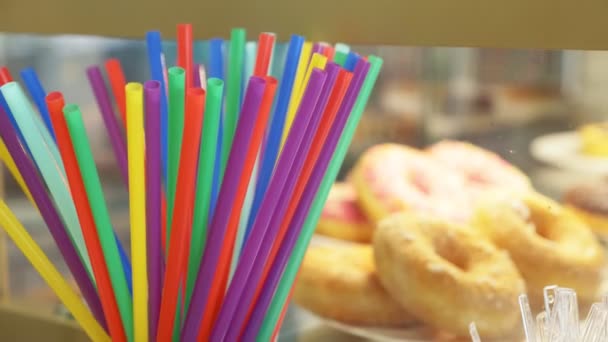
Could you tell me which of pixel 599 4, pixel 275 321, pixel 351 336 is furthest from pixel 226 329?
pixel 599 4

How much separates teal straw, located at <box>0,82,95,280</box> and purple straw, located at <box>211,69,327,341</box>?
90 millimetres

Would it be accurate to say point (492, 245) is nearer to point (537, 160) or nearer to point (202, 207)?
point (537, 160)

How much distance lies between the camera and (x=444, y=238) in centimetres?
54

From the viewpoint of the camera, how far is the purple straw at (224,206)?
0.38 meters

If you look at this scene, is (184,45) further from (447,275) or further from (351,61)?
(447,275)

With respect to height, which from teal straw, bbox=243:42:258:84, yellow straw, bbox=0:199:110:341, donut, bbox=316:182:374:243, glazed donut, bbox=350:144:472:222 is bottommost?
yellow straw, bbox=0:199:110:341

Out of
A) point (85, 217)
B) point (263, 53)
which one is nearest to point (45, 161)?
point (85, 217)

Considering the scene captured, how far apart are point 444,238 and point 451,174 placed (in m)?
0.05

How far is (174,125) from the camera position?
0.39 m

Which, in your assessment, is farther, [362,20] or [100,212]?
→ [362,20]

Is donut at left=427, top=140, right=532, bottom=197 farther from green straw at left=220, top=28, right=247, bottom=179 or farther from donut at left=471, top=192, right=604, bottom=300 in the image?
green straw at left=220, top=28, right=247, bottom=179

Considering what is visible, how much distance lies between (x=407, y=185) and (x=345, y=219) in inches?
2.3

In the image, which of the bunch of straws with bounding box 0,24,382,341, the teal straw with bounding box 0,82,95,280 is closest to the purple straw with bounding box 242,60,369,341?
the bunch of straws with bounding box 0,24,382,341

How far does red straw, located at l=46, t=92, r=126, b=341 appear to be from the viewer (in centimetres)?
38
